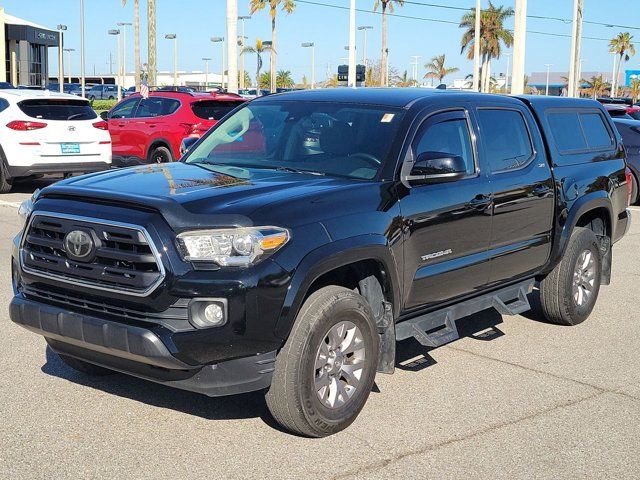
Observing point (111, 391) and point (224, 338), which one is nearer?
point (224, 338)

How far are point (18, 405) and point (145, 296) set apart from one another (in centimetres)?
138

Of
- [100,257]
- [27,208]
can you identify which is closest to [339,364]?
[100,257]

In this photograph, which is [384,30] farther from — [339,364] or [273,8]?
[339,364]

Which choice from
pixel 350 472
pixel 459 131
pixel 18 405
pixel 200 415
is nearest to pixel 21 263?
pixel 18 405

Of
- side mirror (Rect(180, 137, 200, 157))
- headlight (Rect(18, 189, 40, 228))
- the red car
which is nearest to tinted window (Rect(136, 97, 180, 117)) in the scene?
the red car

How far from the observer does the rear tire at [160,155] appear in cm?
1762

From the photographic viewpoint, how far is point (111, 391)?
18.0ft

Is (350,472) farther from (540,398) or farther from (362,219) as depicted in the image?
(540,398)

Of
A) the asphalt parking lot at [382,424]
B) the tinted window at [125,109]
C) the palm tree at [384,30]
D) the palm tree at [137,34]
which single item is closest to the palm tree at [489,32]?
the palm tree at [384,30]

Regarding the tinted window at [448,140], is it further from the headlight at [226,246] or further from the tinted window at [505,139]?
the headlight at [226,246]

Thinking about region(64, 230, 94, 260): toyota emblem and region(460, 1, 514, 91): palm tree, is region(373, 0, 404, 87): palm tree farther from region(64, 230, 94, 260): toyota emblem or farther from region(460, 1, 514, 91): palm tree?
region(64, 230, 94, 260): toyota emblem

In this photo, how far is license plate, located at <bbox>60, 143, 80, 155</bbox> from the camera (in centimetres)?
1485

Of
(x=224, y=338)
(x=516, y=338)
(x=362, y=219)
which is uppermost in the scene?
(x=362, y=219)

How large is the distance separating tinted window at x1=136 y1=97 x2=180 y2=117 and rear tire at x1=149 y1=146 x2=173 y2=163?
684mm
